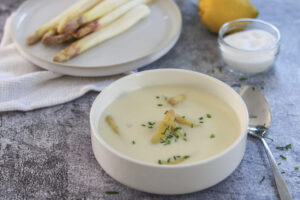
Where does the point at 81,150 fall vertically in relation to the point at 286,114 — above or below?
above

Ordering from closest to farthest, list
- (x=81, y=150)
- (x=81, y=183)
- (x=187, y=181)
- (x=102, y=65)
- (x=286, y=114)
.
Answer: (x=187, y=181) → (x=81, y=183) → (x=81, y=150) → (x=286, y=114) → (x=102, y=65)

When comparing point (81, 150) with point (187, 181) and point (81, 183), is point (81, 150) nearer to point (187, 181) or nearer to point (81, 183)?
point (81, 183)

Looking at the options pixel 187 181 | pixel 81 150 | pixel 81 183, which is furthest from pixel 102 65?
pixel 187 181

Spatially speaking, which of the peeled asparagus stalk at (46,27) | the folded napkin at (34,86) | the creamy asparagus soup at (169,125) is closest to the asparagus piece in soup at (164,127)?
the creamy asparagus soup at (169,125)

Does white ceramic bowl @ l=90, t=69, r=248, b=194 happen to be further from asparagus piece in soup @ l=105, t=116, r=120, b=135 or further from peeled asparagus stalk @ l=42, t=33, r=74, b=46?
peeled asparagus stalk @ l=42, t=33, r=74, b=46

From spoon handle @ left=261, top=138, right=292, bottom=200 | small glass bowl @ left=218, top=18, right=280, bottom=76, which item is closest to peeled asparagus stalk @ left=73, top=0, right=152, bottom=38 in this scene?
small glass bowl @ left=218, top=18, right=280, bottom=76

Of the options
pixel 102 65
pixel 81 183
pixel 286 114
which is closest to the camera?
pixel 81 183

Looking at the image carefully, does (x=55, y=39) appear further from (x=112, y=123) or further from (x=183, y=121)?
(x=183, y=121)
